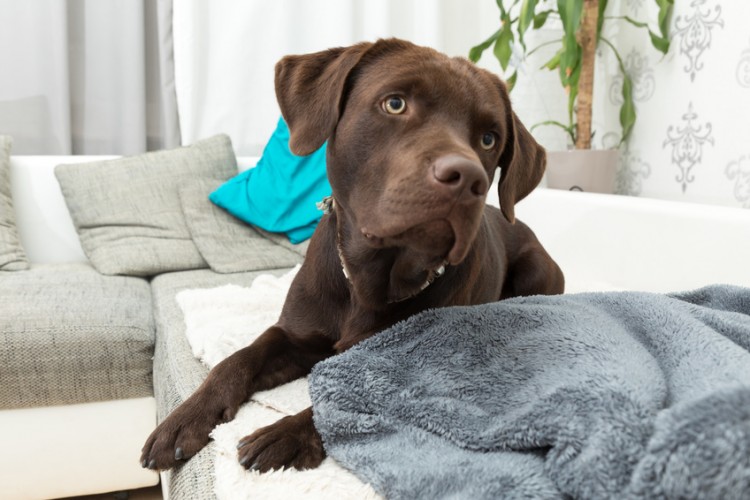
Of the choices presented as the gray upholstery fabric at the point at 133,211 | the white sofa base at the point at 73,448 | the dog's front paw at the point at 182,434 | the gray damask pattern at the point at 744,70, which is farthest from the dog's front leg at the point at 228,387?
the gray damask pattern at the point at 744,70

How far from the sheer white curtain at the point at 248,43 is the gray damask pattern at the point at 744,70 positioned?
82.7 inches

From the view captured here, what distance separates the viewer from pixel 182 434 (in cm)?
117

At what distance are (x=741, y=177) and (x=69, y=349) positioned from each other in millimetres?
2772

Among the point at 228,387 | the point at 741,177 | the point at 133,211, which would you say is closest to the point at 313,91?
the point at 228,387

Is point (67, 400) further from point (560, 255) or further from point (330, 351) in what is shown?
point (560, 255)

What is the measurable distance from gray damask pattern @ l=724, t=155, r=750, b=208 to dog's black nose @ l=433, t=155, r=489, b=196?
6.96 feet

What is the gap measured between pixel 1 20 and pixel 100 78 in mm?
560

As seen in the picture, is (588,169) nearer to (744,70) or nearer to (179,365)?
(744,70)

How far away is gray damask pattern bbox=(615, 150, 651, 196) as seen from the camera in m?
3.52

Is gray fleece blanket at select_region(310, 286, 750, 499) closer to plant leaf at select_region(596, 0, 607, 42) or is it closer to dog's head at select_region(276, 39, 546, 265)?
dog's head at select_region(276, 39, 546, 265)

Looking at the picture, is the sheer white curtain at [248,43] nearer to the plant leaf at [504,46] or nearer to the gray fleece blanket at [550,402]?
the plant leaf at [504,46]

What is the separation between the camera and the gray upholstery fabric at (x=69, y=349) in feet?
6.65

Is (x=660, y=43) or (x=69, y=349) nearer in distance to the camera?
(x=69, y=349)

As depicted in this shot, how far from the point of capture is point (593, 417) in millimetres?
828
